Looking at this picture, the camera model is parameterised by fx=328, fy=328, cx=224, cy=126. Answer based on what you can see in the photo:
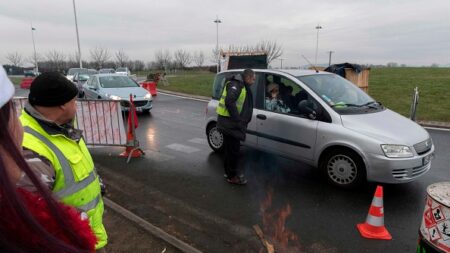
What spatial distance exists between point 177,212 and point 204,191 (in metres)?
0.78

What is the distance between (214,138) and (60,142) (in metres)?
5.27

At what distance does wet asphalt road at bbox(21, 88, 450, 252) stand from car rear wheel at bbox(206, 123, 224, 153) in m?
0.21

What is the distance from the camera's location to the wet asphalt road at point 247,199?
3.68 m

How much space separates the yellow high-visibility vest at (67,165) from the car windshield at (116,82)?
1138 centimetres

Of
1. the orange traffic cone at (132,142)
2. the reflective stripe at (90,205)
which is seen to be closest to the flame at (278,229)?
the reflective stripe at (90,205)

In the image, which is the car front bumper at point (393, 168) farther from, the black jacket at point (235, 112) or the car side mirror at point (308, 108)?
the black jacket at point (235, 112)

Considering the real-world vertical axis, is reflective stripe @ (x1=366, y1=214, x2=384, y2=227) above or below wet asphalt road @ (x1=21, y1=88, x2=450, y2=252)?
above

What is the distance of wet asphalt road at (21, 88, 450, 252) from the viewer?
3684 mm

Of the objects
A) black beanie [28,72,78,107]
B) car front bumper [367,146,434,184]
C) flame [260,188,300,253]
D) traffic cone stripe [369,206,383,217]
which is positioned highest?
black beanie [28,72,78,107]

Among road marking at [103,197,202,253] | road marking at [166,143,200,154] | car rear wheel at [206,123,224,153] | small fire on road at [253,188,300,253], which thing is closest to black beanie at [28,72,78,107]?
road marking at [103,197,202,253]

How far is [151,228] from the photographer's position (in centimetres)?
368

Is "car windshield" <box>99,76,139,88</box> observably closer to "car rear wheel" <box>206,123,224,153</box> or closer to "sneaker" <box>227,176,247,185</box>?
"car rear wheel" <box>206,123,224,153</box>

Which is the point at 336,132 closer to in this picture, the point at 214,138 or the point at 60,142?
the point at 214,138

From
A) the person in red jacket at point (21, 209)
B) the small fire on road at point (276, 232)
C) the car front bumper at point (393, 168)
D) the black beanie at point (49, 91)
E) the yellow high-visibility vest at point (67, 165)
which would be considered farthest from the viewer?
the car front bumper at point (393, 168)
